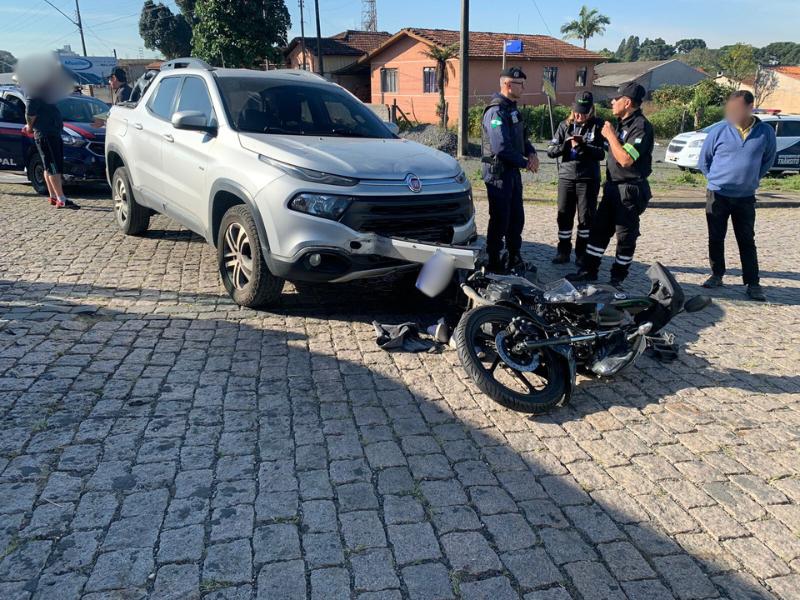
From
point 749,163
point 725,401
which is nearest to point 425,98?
point 749,163

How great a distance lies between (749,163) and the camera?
6.08 m

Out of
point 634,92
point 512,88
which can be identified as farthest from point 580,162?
point 512,88

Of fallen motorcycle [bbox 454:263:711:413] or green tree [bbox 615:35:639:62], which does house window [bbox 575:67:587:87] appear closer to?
fallen motorcycle [bbox 454:263:711:413]

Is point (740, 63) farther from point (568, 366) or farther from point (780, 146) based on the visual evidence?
point (568, 366)

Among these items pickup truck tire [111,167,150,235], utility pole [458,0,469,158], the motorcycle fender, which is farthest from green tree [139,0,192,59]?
the motorcycle fender

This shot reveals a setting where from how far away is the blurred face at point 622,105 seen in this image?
5.75 metres

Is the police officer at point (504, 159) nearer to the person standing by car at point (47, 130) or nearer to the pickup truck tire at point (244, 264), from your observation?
the pickup truck tire at point (244, 264)

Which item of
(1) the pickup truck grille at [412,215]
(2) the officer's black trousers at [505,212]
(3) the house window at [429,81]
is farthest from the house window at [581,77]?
(1) the pickup truck grille at [412,215]

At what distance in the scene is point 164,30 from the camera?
204ft

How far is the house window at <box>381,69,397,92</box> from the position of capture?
40884 mm

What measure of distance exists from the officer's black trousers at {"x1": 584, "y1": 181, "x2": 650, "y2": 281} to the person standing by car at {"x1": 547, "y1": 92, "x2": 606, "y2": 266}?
42cm

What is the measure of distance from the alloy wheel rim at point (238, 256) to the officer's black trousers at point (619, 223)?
3435 mm

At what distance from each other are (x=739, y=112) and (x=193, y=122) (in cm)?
519

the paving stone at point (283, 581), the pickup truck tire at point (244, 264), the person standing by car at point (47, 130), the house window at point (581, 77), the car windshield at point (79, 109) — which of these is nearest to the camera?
the paving stone at point (283, 581)
